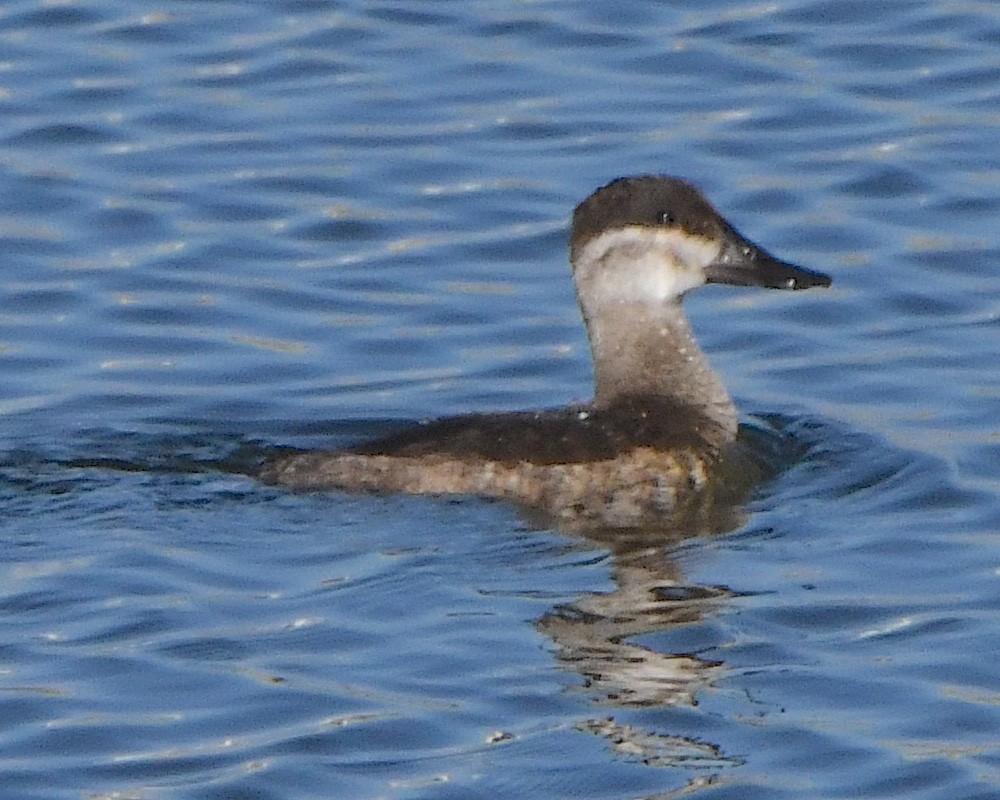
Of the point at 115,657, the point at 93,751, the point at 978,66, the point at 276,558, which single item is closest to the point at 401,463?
the point at 276,558

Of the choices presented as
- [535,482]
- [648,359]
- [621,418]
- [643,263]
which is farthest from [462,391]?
[535,482]

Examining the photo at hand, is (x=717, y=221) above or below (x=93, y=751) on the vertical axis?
above

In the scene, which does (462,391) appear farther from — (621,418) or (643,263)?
(621,418)

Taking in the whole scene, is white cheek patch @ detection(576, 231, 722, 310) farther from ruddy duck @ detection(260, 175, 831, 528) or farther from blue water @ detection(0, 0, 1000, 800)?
blue water @ detection(0, 0, 1000, 800)

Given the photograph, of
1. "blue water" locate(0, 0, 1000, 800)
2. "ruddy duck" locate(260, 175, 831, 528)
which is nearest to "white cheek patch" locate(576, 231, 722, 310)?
"ruddy duck" locate(260, 175, 831, 528)

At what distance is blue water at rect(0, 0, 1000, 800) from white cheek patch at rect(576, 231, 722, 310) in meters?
0.55

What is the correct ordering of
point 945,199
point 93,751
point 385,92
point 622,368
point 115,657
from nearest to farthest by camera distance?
point 93,751
point 115,657
point 622,368
point 945,199
point 385,92

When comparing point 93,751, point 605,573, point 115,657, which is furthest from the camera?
point 605,573

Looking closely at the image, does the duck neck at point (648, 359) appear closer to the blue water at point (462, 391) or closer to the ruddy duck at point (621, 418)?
the ruddy duck at point (621, 418)

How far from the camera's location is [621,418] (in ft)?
29.5

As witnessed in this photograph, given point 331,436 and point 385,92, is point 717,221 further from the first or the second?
point 385,92

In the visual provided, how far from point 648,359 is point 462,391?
2.63 ft

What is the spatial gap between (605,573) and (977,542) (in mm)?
1129

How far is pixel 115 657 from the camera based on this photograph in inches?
288
